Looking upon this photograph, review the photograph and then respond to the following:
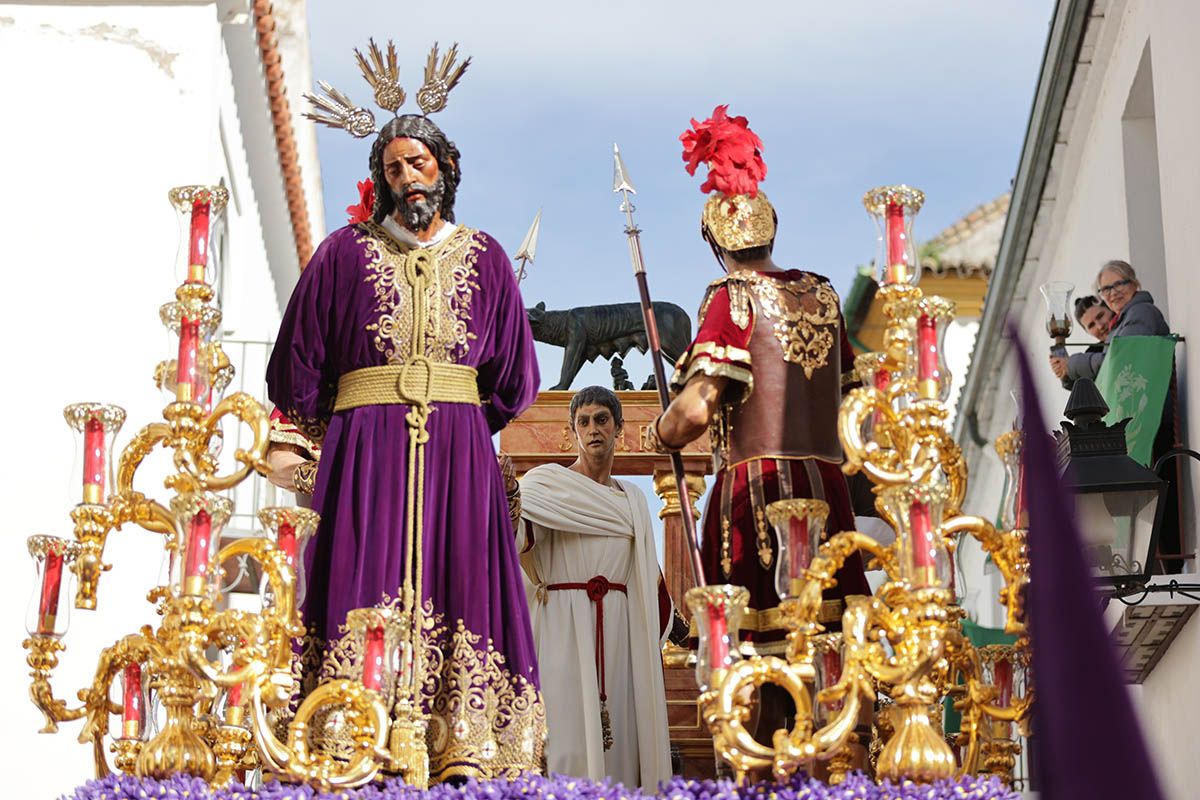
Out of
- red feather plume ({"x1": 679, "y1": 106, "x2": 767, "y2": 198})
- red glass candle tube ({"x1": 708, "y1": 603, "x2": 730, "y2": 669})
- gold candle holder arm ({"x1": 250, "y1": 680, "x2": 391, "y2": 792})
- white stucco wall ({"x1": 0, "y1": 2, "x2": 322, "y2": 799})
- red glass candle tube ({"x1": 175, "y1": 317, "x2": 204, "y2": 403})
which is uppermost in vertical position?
white stucco wall ({"x1": 0, "y1": 2, "x2": 322, "y2": 799})

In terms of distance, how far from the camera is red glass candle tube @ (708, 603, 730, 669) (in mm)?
3914

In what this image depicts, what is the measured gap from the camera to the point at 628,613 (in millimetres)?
6516

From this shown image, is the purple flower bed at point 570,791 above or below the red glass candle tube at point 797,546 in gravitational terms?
below

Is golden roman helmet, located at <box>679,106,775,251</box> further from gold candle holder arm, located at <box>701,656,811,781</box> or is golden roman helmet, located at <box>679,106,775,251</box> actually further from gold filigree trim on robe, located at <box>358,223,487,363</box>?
gold candle holder arm, located at <box>701,656,811,781</box>

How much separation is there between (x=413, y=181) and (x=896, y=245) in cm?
154

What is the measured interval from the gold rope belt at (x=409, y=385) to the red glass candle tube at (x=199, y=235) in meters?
0.57

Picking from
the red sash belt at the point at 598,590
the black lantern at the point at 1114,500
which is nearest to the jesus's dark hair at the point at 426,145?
the red sash belt at the point at 598,590

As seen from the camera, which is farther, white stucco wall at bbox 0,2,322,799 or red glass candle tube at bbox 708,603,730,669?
white stucco wall at bbox 0,2,322,799

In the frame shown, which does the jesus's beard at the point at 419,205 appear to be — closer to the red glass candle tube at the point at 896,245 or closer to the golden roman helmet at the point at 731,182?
the golden roman helmet at the point at 731,182

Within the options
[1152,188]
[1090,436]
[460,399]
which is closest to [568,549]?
[460,399]

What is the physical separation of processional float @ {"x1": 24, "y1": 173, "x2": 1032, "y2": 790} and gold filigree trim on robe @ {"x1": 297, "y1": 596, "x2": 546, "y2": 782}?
0.23 feet

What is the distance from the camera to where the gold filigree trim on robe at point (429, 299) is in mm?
4988

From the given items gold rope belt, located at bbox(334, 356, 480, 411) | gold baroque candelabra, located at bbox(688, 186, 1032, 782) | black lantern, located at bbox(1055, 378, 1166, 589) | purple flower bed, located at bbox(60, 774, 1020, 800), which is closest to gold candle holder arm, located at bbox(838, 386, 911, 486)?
gold baroque candelabra, located at bbox(688, 186, 1032, 782)

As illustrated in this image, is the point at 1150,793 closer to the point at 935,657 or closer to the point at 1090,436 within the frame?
the point at 935,657
